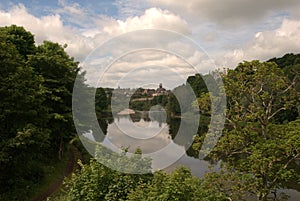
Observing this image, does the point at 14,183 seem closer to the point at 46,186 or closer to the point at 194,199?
the point at 46,186

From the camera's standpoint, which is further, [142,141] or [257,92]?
[142,141]

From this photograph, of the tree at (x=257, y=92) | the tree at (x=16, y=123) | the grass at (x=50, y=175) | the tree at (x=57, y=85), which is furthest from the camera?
the tree at (x=57, y=85)

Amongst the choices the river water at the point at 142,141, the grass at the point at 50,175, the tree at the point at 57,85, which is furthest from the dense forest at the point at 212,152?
the tree at the point at 57,85

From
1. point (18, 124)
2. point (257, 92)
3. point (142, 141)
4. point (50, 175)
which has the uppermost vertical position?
point (257, 92)

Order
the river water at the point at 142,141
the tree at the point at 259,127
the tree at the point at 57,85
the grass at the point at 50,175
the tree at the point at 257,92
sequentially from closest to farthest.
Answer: the tree at the point at 259,127
the tree at the point at 257,92
the river water at the point at 142,141
the grass at the point at 50,175
the tree at the point at 57,85

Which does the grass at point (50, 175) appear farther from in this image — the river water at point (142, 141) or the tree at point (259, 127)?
the tree at point (259, 127)

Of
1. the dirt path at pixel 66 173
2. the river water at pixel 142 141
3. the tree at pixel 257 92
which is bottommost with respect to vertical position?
the dirt path at pixel 66 173

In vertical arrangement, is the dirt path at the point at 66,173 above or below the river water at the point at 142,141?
below

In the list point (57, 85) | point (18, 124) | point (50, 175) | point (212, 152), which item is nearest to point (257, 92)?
point (212, 152)

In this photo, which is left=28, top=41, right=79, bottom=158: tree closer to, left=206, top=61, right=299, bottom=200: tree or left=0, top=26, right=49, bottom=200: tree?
left=0, top=26, right=49, bottom=200: tree

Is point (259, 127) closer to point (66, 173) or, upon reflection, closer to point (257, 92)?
point (257, 92)

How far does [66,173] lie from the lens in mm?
21328

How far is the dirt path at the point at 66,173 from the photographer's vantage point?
55.0ft

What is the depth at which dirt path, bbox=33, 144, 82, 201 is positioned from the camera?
16750 mm
